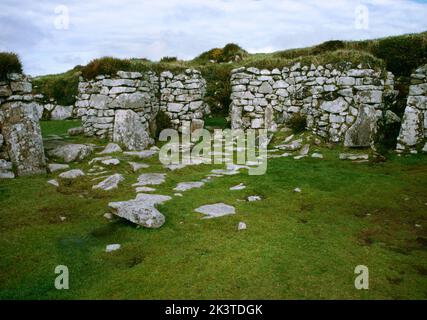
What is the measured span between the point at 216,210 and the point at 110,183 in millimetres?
3054

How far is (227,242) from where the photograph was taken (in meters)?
5.64

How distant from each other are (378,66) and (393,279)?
1052 centimetres

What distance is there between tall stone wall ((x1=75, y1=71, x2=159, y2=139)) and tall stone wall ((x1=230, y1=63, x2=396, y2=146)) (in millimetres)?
4755

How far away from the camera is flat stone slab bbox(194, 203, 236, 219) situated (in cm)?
680

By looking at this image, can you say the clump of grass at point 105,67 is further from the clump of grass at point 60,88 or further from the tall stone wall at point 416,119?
the clump of grass at point 60,88

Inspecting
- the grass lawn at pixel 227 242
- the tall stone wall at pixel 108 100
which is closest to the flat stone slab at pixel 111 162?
the grass lawn at pixel 227 242

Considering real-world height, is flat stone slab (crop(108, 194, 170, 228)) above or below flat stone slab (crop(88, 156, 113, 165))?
below

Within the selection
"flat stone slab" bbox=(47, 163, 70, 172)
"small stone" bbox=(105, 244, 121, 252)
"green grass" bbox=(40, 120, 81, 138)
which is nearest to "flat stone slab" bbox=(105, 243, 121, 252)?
"small stone" bbox=(105, 244, 121, 252)

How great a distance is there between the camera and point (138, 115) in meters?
13.2

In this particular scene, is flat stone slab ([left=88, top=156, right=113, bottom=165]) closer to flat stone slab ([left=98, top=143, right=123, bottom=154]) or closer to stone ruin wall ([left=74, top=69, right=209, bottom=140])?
flat stone slab ([left=98, top=143, right=123, bottom=154])

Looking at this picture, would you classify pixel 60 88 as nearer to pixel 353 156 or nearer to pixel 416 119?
pixel 353 156

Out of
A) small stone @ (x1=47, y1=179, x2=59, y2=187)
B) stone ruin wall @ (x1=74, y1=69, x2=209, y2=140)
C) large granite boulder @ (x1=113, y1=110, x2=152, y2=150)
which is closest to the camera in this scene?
small stone @ (x1=47, y1=179, x2=59, y2=187)

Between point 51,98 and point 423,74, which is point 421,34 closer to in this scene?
point 423,74
